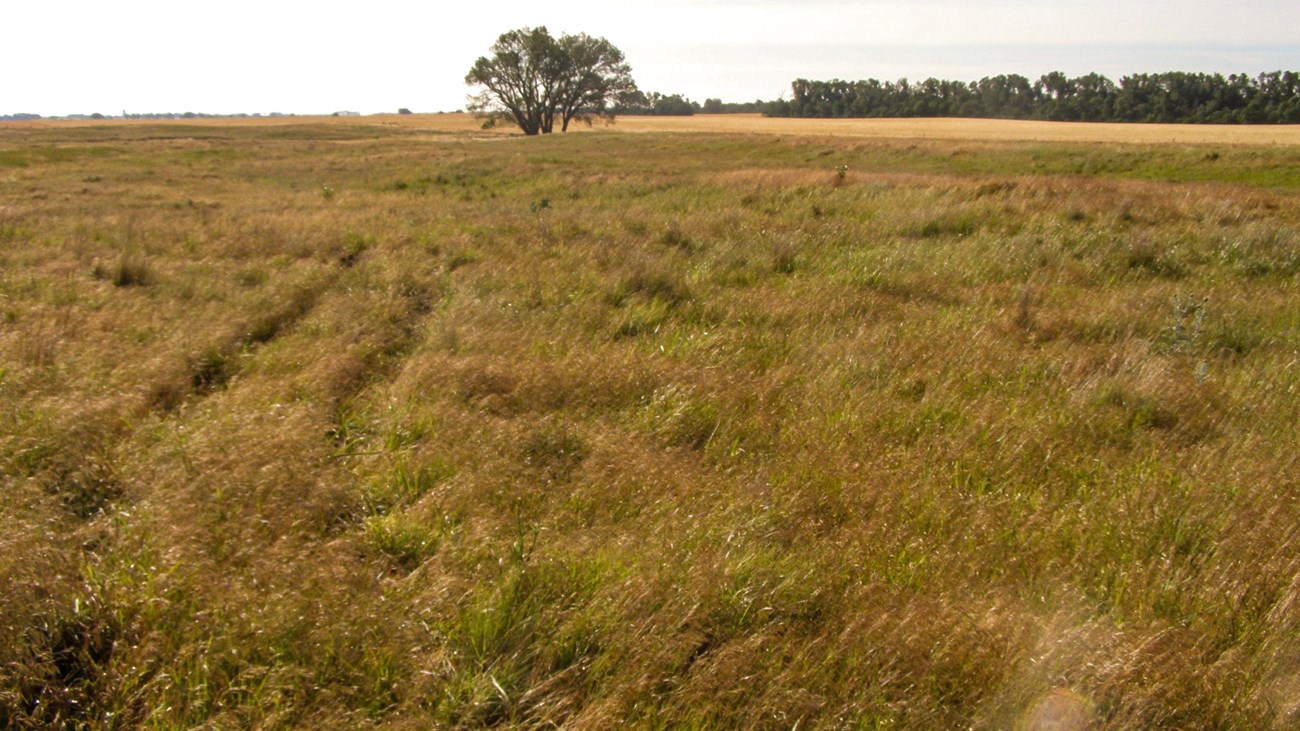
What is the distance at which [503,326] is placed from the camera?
6.41 m

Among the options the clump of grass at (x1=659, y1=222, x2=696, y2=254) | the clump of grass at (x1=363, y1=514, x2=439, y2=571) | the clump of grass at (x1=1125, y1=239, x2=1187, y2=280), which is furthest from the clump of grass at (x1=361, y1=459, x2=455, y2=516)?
the clump of grass at (x1=1125, y1=239, x2=1187, y2=280)

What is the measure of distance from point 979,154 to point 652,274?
2728 centimetres

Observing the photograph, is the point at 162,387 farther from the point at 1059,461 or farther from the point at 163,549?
the point at 1059,461

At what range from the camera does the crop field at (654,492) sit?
257 centimetres

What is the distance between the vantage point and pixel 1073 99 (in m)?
81.7

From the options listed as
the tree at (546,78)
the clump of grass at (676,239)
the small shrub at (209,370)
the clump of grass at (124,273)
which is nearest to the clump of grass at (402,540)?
the small shrub at (209,370)

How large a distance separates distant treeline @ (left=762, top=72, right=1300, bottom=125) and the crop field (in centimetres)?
7233

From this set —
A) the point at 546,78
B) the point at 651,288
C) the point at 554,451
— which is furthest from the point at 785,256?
the point at 546,78

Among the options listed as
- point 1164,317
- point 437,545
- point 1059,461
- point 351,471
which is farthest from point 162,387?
point 1164,317

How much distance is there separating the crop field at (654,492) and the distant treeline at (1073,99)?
7233 cm

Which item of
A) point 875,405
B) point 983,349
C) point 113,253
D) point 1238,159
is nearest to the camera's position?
point 875,405

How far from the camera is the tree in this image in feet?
214

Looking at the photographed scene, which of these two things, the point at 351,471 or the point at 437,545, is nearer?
the point at 437,545

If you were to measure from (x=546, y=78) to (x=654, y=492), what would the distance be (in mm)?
68324
